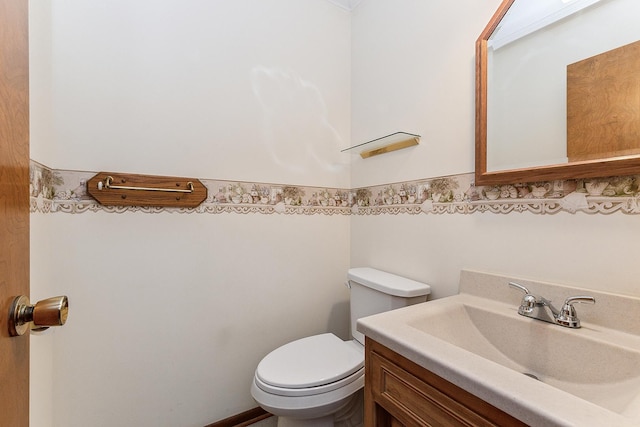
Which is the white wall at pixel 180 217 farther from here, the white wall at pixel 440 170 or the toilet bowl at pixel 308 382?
the toilet bowl at pixel 308 382

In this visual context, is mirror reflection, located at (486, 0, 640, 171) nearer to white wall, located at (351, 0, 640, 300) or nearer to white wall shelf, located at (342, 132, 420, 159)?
white wall, located at (351, 0, 640, 300)

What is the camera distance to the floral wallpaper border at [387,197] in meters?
0.78

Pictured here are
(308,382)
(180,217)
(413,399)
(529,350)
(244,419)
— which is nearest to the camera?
(413,399)

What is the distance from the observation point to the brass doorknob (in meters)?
0.44

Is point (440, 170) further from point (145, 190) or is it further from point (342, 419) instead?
point (145, 190)

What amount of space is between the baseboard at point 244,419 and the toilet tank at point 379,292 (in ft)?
2.18

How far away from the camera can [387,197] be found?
1455 mm

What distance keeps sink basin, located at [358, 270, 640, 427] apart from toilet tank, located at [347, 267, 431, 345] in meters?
0.17

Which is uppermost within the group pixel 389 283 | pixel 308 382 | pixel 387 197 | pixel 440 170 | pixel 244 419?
pixel 440 170

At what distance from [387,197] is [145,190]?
3.75 ft

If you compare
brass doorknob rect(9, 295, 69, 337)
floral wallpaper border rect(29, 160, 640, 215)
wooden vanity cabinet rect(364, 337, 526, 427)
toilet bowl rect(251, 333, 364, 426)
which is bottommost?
toilet bowl rect(251, 333, 364, 426)

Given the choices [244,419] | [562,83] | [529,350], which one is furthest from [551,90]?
[244,419]

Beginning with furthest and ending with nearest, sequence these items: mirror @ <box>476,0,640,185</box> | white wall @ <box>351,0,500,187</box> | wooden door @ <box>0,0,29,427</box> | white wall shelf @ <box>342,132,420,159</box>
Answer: white wall shelf @ <box>342,132,420,159</box> → white wall @ <box>351,0,500,187</box> → mirror @ <box>476,0,640,185</box> → wooden door @ <box>0,0,29,427</box>

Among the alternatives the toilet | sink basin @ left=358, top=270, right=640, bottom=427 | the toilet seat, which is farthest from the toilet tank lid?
the toilet seat
